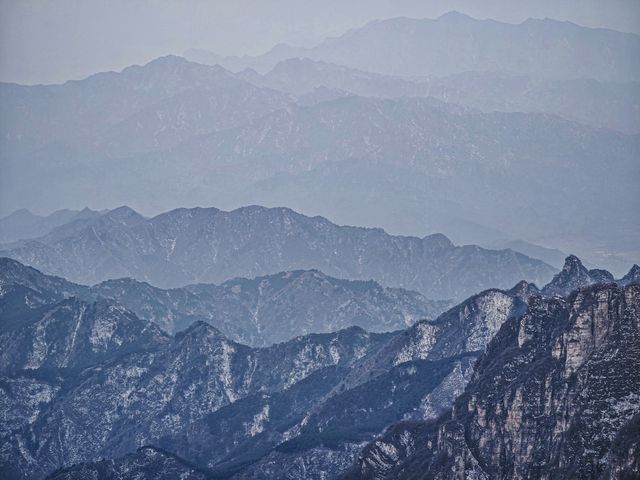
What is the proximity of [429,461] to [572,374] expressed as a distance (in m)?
22.5

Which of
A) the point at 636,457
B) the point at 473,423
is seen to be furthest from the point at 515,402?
the point at 636,457

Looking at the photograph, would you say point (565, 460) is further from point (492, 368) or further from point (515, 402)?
point (492, 368)

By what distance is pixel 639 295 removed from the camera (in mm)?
177000

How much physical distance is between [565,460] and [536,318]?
3553cm

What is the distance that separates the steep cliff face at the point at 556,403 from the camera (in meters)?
166

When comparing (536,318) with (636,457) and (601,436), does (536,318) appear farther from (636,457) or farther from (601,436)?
(636,457)

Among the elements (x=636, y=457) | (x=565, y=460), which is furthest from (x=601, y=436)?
(x=636, y=457)

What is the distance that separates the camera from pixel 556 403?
17525 centimetres

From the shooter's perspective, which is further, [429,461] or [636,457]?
[429,461]

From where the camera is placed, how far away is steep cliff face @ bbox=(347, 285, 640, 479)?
545 ft

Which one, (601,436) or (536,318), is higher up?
(536,318)

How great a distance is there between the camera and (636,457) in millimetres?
148125

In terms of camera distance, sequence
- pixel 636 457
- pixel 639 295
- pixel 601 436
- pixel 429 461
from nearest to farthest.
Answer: pixel 636 457 → pixel 601 436 → pixel 639 295 → pixel 429 461

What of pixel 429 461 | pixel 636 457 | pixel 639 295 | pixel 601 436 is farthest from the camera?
pixel 429 461
